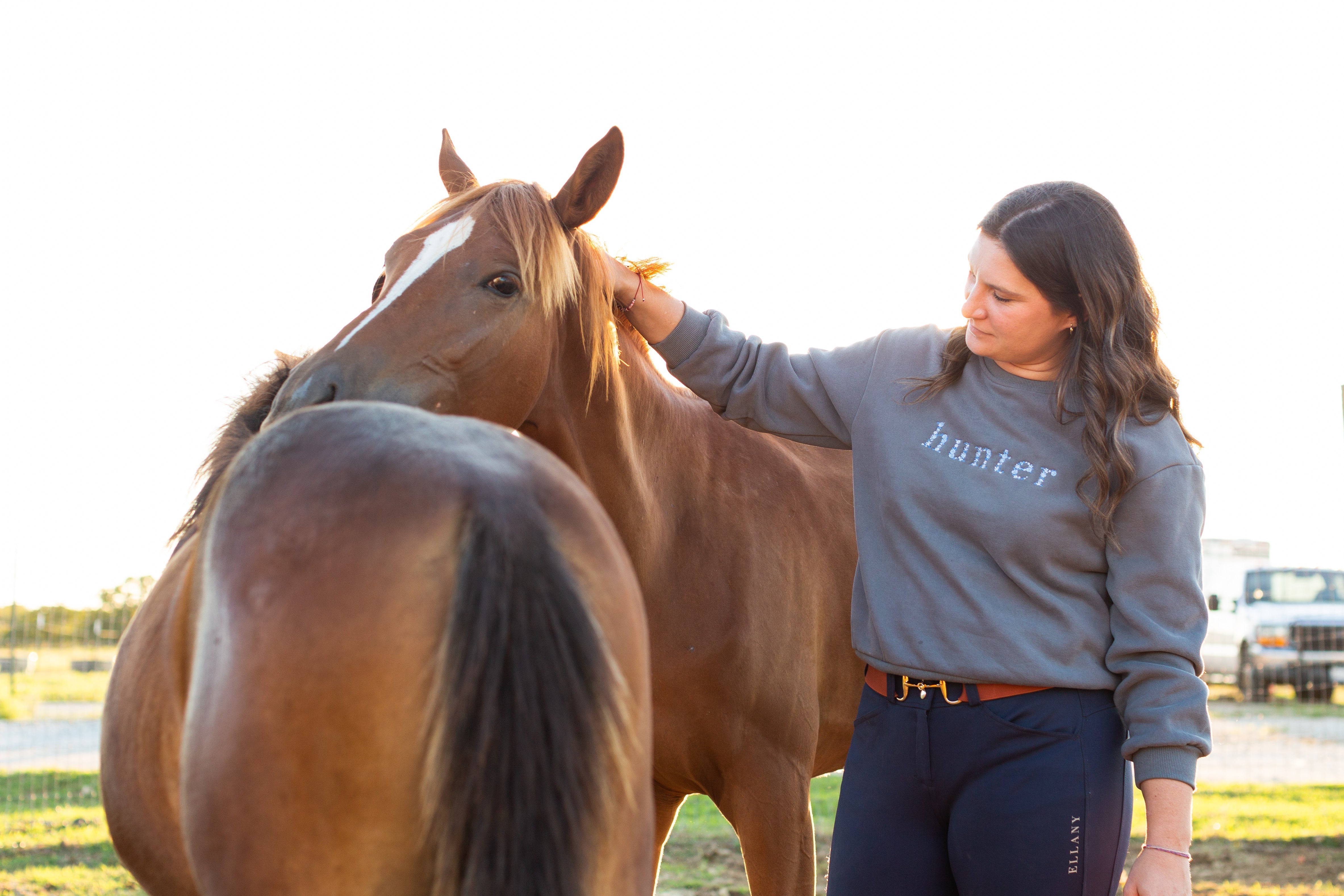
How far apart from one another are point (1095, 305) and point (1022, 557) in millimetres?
535

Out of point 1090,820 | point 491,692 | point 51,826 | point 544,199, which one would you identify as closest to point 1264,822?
point 1090,820

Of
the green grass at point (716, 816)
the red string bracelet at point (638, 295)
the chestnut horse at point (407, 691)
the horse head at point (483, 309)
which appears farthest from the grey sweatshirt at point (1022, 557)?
the green grass at point (716, 816)

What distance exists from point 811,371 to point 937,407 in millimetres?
395

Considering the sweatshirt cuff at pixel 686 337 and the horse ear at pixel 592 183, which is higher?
the horse ear at pixel 592 183

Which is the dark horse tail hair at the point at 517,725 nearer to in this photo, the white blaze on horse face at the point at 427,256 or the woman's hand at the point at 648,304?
the white blaze on horse face at the point at 427,256

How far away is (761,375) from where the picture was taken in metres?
2.55

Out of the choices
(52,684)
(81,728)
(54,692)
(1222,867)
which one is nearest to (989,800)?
(1222,867)

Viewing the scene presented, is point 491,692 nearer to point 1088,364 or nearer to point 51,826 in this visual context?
point 1088,364

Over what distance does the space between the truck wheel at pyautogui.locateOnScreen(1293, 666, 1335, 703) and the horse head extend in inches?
499

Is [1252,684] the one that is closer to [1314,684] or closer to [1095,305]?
[1314,684]

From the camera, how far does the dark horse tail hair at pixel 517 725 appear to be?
3.54 ft

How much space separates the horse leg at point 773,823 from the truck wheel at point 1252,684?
13088mm

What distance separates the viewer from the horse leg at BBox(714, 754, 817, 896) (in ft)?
8.36

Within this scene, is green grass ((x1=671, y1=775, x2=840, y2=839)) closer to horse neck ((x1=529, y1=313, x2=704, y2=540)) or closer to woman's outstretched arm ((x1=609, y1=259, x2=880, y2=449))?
horse neck ((x1=529, y1=313, x2=704, y2=540))
